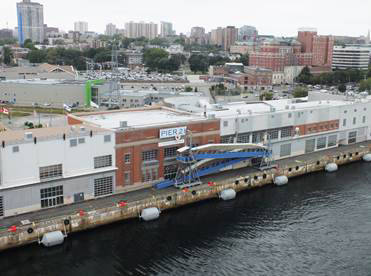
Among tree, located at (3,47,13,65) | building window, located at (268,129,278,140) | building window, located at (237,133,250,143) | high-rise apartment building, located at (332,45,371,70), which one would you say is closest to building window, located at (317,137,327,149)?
building window, located at (268,129,278,140)

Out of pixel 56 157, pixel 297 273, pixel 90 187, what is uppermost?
pixel 56 157

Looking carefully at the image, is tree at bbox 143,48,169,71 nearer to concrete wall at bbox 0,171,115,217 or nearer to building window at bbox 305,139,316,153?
building window at bbox 305,139,316,153

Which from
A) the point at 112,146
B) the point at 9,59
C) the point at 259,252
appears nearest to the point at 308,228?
the point at 259,252

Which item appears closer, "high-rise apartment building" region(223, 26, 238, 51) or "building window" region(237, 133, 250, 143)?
"building window" region(237, 133, 250, 143)

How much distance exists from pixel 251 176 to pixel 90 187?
37.4 ft

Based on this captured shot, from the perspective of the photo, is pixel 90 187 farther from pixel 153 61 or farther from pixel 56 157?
pixel 153 61

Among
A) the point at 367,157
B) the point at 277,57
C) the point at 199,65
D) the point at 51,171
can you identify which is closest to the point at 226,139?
the point at 51,171

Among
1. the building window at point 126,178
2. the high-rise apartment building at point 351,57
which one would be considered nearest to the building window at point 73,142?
the building window at point 126,178

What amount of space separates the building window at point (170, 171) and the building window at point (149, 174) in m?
0.83

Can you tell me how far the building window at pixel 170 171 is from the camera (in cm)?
2985

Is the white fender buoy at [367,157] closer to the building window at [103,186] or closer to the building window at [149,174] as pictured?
the building window at [149,174]

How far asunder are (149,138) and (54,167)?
6.20 metres

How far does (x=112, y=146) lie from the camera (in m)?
27.0

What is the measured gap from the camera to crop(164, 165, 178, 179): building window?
2985 centimetres
